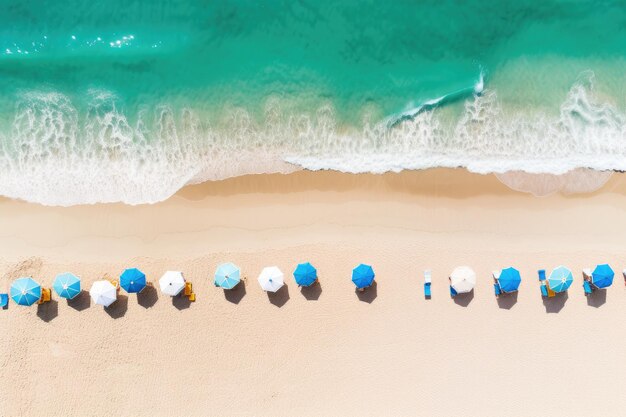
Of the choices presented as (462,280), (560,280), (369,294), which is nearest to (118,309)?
(369,294)

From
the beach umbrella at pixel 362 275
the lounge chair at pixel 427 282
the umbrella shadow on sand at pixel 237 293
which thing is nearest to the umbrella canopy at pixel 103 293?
the umbrella shadow on sand at pixel 237 293

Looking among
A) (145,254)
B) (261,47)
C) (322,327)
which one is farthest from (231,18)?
(322,327)

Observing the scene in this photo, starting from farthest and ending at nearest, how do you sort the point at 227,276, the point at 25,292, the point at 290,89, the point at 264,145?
the point at 290,89 → the point at 264,145 → the point at 227,276 → the point at 25,292

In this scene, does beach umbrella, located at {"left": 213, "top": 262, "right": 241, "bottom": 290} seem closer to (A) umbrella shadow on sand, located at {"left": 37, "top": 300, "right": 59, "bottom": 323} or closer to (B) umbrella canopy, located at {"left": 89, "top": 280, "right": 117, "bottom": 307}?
(B) umbrella canopy, located at {"left": 89, "top": 280, "right": 117, "bottom": 307}

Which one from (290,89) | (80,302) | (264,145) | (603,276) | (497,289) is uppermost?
(290,89)

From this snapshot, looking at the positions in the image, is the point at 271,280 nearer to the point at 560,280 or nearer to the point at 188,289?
the point at 188,289
